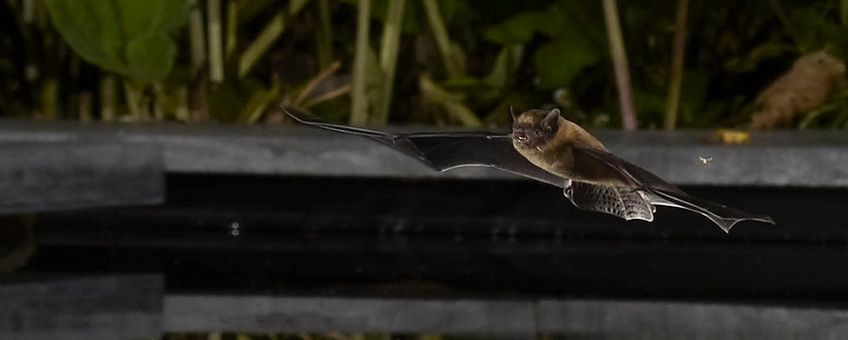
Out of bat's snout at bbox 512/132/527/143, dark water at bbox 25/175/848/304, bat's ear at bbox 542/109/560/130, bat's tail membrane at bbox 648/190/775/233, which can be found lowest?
dark water at bbox 25/175/848/304

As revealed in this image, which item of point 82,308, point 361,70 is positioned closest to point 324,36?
point 361,70

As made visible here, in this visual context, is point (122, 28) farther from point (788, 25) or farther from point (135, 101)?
point (788, 25)

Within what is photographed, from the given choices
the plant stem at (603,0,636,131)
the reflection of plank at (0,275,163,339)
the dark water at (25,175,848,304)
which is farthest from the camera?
the plant stem at (603,0,636,131)

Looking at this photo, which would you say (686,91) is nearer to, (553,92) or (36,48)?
(553,92)

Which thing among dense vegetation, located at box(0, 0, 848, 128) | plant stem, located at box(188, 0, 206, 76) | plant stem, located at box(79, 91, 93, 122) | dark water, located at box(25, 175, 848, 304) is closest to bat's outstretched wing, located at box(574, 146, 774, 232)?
dark water, located at box(25, 175, 848, 304)

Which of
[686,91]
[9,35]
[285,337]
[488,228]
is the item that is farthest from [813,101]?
[9,35]

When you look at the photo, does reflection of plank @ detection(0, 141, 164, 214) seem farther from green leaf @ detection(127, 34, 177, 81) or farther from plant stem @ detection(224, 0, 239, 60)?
plant stem @ detection(224, 0, 239, 60)

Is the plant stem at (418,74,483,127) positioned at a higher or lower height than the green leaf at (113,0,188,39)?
lower
